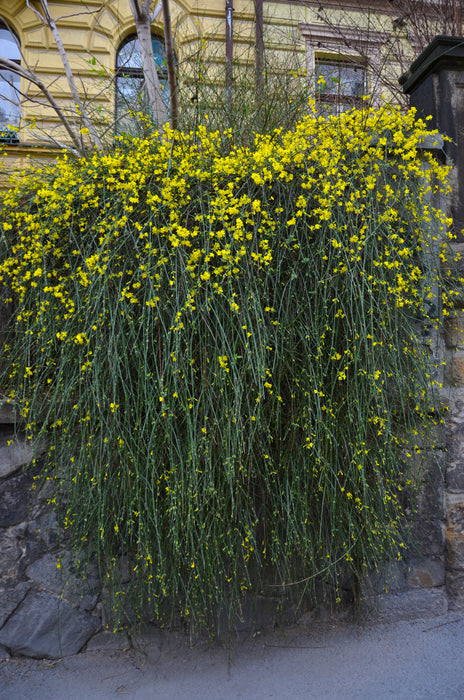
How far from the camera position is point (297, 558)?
5.99 ft

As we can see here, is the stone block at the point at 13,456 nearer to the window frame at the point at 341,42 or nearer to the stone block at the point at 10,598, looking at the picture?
the stone block at the point at 10,598

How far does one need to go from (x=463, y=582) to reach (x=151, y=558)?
4.16 ft

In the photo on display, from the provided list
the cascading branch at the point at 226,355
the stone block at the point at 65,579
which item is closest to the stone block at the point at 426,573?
the cascading branch at the point at 226,355

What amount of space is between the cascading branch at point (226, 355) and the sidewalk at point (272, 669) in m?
0.17

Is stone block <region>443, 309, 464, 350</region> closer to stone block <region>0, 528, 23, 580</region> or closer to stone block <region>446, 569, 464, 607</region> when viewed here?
stone block <region>446, 569, 464, 607</region>

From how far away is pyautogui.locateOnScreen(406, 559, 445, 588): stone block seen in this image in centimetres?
200

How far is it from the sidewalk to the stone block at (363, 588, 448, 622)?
41mm

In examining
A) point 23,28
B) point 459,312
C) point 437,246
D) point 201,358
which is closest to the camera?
point 201,358

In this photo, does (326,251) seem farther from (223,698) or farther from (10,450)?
(223,698)

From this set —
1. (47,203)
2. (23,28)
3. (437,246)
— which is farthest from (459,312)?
(23,28)

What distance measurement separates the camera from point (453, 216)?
7.21 ft

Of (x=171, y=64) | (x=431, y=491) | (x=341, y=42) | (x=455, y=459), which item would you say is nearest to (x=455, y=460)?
(x=455, y=459)

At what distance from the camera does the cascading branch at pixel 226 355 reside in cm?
162

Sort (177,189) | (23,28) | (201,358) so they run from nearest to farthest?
(201,358) → (177,189) → (23,28)
